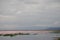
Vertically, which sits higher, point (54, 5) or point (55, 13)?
point (54, 5)

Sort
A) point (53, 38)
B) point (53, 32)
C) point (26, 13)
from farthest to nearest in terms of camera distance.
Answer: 1. point (53, 32)
2. point (26, 13)
3. point (53, 38)

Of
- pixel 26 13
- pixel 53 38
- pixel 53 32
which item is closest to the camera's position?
pixel 53 38

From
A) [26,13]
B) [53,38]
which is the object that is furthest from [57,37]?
[26,13]

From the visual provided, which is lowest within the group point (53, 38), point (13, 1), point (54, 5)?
point (53, 38)

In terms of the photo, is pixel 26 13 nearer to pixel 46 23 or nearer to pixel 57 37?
pixel 46 23

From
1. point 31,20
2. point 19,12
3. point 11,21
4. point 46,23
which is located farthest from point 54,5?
point 11,21

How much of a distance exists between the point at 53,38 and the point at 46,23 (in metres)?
0.41

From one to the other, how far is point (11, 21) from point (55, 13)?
1.11 m

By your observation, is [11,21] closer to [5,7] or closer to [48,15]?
[5,7]

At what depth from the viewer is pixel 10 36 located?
3172 mm

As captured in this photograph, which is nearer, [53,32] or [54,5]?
[54,5]

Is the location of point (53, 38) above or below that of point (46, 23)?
below

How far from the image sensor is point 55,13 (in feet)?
9.46

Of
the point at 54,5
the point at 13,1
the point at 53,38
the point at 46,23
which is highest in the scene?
the point at 13,1
